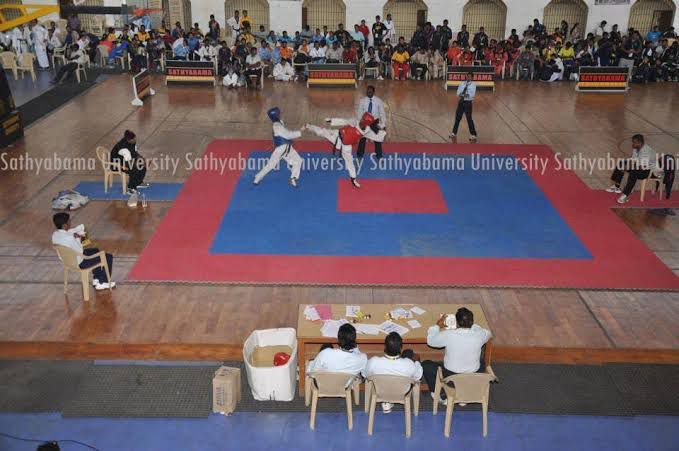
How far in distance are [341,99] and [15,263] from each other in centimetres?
1108

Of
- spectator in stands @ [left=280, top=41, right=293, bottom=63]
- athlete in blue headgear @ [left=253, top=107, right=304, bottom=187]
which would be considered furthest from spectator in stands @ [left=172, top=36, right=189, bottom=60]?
athlete in blue headgear @ [left=253, top=107, right=304, bottom=187]

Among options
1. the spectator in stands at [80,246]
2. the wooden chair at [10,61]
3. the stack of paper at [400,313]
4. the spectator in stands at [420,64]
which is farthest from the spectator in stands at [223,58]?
the stack of paper at [400,313]

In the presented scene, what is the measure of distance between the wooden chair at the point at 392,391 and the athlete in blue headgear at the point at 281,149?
18.6 ft

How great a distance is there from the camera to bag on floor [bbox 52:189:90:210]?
1058 cm

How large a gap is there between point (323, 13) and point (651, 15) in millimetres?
13156

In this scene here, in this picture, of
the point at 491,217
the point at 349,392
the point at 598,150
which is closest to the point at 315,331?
the point at 349,392

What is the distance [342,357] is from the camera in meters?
5.79

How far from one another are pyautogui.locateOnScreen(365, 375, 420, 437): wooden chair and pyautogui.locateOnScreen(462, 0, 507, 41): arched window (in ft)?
74.2

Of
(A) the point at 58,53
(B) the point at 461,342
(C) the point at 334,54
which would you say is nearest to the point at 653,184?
(B) the point at 461,342

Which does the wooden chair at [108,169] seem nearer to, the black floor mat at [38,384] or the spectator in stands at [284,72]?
the black floor mat at [38,384]

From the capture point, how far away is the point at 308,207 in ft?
35.1

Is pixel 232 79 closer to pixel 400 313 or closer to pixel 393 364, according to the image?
pixel 400 313

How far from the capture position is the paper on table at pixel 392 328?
6.34 meters

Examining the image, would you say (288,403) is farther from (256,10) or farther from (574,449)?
(256,10)
